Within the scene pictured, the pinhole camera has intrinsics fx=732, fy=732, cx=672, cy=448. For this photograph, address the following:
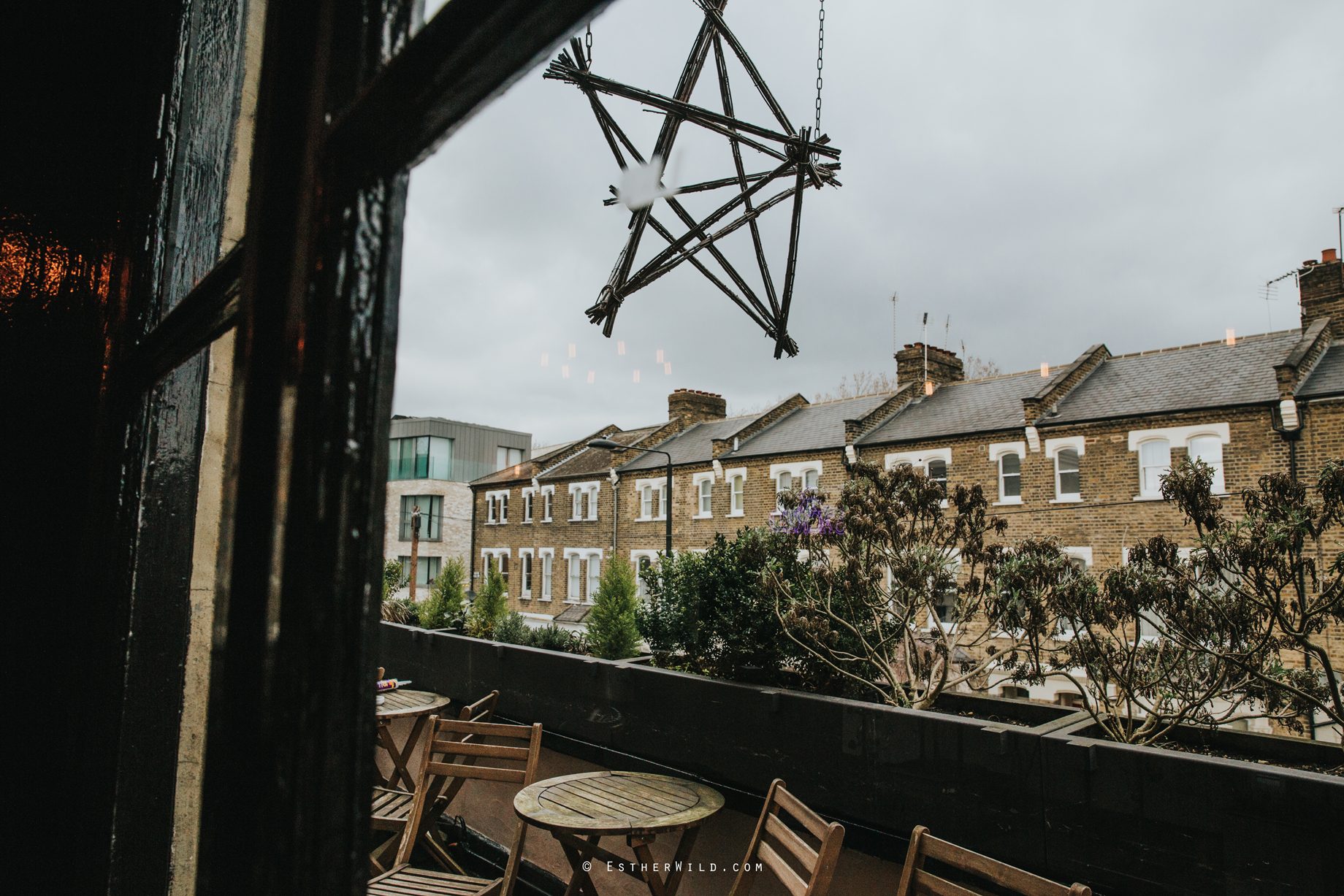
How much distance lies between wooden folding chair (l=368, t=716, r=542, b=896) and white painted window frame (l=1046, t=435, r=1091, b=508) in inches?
689

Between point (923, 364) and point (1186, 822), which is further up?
point (923, 364)

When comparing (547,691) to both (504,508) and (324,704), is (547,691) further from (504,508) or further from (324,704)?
(504,508)

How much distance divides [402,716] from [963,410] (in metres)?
19.0

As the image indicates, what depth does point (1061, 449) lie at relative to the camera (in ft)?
60.5

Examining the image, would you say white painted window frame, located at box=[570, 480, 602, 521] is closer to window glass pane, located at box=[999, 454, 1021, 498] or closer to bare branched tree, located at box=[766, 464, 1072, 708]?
window glass pane, located at box=[999, 454, 1021, 498]

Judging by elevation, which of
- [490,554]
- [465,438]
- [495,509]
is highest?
[465,438]

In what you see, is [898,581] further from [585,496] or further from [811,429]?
[585,496]

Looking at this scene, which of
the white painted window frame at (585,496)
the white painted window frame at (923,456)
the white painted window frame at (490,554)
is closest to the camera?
the white painted window frame at (923,456)

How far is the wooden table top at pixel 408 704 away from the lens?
A: 5.50 metres

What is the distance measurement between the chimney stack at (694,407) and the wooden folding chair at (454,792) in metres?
26.2

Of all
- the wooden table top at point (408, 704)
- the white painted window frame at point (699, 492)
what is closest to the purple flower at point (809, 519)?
the wooden table top at point (408, 704)

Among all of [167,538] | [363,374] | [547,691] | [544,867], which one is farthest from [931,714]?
[363,374]

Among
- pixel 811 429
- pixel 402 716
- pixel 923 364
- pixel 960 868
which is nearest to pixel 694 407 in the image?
pixel 811 429

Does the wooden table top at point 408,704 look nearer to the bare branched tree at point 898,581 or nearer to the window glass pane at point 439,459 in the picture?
the bare branched tree at point 898,581
